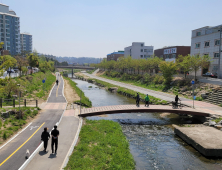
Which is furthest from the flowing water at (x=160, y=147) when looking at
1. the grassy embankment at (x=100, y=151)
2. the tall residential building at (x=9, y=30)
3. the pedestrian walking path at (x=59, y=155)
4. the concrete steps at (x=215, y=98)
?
the tall residential building at (x=9, y=30)

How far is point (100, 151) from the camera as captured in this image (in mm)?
12578

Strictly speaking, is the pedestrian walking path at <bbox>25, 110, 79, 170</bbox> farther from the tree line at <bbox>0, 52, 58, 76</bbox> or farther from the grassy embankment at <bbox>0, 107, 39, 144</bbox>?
the tree line at <bbox>0, 52, 58, 76</bbox>

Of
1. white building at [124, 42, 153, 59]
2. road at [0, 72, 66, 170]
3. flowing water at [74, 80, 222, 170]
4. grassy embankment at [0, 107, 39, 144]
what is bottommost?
flowing water at [74, 80, 222, 170]

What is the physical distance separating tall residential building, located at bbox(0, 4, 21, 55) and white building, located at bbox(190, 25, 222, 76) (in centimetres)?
9320

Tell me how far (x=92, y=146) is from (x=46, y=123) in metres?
6.58

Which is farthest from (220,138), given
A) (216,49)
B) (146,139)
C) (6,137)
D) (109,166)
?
(216,49)

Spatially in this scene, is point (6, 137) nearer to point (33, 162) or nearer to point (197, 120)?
point (33, 162)

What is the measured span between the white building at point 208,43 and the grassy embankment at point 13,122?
1433 inches

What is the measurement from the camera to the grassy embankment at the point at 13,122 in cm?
1427

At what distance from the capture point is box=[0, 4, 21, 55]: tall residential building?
9838 centimetres

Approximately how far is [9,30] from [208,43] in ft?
322

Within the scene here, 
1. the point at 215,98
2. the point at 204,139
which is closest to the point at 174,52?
the point at 215,98

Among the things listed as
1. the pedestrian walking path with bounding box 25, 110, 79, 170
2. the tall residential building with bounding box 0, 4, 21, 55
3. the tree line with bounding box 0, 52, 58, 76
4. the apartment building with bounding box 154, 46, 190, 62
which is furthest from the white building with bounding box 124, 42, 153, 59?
the pedestrian walking path with bounding box 25, 110, 79, 170

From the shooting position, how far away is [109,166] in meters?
11.1
